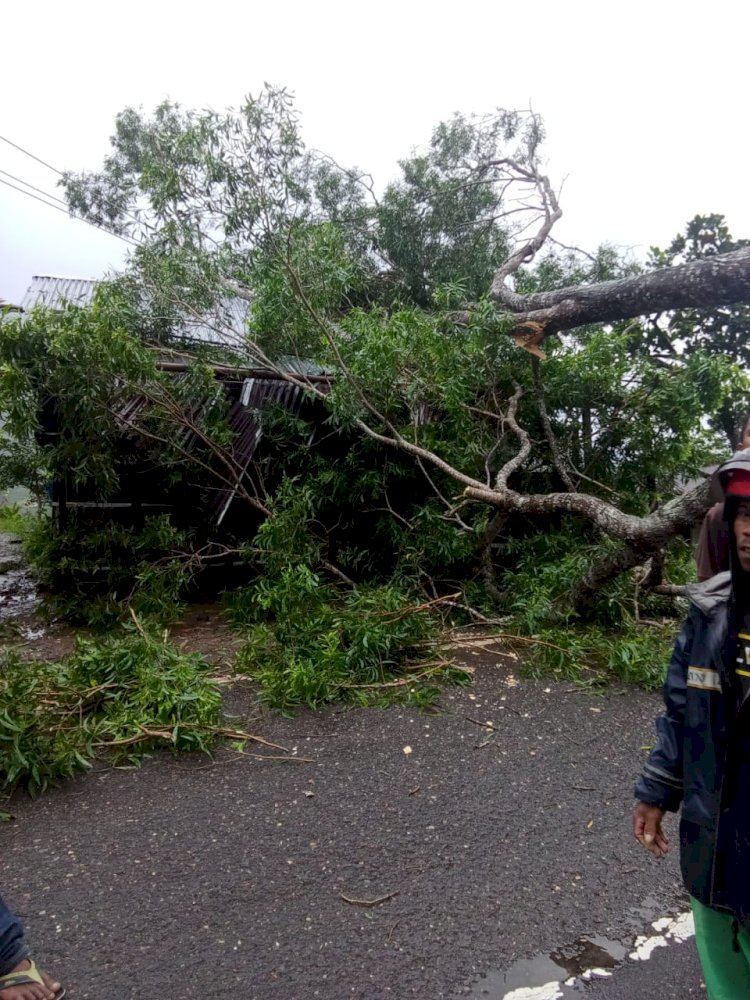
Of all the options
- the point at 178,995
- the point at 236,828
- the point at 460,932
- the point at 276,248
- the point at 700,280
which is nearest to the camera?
the point at 178,995

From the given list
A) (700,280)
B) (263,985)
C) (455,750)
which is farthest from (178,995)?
(700,280)

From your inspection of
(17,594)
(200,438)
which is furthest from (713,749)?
(17,594)

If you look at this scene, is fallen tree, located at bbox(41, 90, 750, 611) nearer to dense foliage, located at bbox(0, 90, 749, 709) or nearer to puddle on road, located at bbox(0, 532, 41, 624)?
dense foliage, located at bbox(0, 90, 749, 709)

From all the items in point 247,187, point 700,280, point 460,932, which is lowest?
point 460,932

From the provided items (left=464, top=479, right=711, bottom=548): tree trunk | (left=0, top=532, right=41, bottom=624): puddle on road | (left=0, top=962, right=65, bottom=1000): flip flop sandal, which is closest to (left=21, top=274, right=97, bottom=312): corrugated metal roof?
(left=0, top=532, right=41, bottom=624): puddle on road

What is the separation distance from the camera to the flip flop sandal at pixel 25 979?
6.88ft

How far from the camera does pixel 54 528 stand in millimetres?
7629

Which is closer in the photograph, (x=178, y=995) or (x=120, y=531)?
(x=178, y=995)

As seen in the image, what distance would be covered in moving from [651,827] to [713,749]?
359mm

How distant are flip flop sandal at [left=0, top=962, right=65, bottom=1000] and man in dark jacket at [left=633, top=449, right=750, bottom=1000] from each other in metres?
1.84

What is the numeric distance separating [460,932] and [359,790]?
3.32 feet

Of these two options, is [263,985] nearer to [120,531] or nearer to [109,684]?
[109,684]

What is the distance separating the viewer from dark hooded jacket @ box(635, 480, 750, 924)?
1.64 meters

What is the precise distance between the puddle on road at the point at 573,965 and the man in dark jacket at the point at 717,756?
1.93 ft
